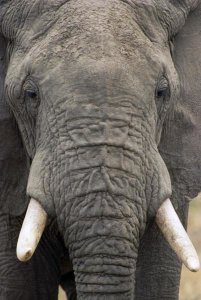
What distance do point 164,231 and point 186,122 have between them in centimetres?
67

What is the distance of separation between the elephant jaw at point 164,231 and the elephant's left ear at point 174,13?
66 cm

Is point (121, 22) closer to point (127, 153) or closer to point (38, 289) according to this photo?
point (127, 153)

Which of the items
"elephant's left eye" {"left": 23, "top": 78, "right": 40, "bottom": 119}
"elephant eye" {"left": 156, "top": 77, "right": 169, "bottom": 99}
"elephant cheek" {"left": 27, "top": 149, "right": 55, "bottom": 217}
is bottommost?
"elephant cheek" {"left": 27, "top": 149, "right": 55, "bottom": 217}

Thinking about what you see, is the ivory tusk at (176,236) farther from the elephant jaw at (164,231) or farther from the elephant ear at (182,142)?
the elephant ear at (182,142)

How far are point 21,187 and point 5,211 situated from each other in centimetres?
11

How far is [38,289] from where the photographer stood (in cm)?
663

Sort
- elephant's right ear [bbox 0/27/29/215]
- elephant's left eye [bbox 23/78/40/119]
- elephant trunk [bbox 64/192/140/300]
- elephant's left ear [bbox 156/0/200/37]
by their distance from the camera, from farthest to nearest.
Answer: elephant's right ear [bbox 0/27/29/215] → elephant's left ear [bbox 156/0/200/37] → elephant's left eye [bbox 23/78/40/119] → elephant trunk [bbox 64/192/140/300]

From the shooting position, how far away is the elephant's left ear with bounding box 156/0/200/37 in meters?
6.19

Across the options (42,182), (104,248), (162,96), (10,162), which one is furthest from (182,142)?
(104,248)

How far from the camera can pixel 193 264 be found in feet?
18.9

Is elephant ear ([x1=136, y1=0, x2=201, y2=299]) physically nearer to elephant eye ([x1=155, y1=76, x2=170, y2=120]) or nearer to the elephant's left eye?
elephant eye ([x1=155, y1=76, x2=170, y2=120])

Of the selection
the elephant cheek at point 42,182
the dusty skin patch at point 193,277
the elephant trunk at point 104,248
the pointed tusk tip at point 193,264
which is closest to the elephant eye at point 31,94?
the elephant cheek at point 42,182

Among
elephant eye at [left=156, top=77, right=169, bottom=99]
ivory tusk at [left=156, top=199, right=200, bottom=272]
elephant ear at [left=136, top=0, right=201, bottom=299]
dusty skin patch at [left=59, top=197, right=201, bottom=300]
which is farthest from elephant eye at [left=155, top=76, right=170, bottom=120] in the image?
dusty skin patch at [left=59, top=197, right=201, bottom=300]

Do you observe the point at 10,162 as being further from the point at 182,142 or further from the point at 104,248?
the point at 104,248
